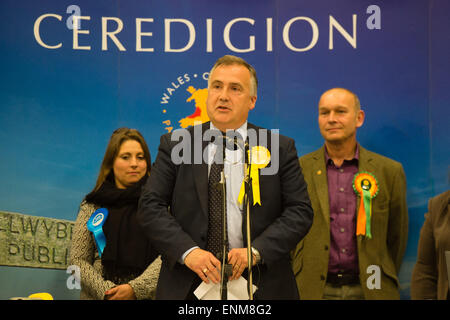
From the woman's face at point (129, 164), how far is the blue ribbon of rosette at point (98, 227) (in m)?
0.25

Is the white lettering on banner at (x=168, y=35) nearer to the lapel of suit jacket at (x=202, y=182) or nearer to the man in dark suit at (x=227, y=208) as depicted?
the man in dark suit at (x=227, y=208)

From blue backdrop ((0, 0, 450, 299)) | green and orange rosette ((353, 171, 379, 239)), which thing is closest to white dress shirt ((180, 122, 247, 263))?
green and orange rosette ((353, 171, 379, 239))

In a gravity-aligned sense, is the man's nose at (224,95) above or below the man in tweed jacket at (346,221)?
above

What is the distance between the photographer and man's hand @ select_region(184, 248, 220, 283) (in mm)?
2080

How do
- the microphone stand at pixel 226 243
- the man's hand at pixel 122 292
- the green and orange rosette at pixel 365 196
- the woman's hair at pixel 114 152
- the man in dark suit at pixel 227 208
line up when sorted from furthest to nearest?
the woman's hair at pixel 114 152 < the green and orange rosette at pixel 365 196 < the man's hand at pixel 122 292 < the man in dark suit at pixel 227 208 < the microphone stand at pixel 226 243

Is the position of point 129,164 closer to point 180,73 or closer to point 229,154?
point 180,73

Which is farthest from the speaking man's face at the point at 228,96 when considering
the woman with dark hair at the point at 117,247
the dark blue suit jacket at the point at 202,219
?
the woman with dark hair at the point at 117,247

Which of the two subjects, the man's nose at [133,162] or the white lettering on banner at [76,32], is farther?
the white lettering on banner at [76,32]

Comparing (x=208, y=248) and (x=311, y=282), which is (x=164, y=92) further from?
(x=208, y=248)

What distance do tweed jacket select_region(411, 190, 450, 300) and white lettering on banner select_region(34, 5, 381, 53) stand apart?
1.79 meters

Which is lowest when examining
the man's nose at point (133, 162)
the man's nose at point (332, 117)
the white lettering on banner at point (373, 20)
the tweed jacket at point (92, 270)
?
the tweed jacket at point (92, 270)

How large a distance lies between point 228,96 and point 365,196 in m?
1.40

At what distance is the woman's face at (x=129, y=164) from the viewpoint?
340 cm

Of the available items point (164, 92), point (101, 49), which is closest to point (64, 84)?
point (101, 49)
